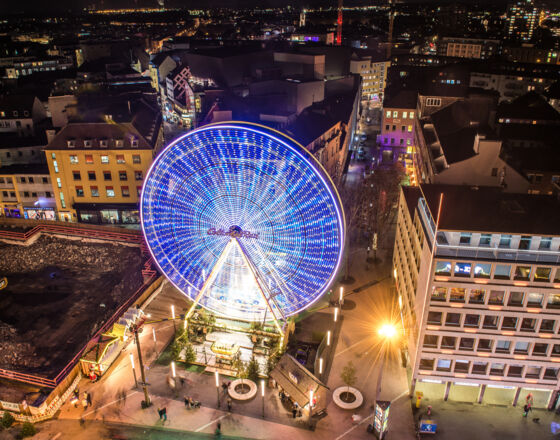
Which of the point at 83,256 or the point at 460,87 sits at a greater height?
the point at 460,87

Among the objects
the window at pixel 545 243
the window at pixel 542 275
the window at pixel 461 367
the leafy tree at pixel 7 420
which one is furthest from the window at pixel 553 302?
the leafy tree at pixel 7 420

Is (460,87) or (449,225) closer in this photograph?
(449,225)

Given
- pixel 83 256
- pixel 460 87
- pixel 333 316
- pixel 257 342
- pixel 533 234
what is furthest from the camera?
pixel 460 87

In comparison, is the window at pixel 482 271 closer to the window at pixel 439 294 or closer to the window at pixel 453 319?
the window at pixel 439 294

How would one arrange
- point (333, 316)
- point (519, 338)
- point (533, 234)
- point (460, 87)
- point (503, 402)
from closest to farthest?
1. point (533, 234)
2. point (519, 338)
3. point (503, 402)
4. point (333, 316)
5. point (460, 87)

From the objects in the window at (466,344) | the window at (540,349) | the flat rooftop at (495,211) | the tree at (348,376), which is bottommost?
the tree at (348,376)

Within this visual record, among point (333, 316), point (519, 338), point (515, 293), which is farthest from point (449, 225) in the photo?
point (333, 316)

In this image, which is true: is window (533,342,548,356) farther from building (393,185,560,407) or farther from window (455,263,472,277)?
window (455,263,472,277)

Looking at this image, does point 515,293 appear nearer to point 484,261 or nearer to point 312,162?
point 484,261
